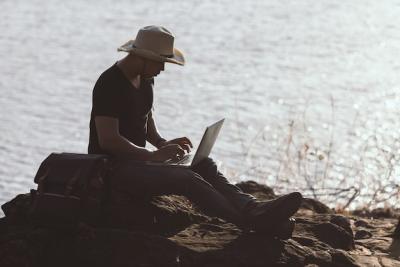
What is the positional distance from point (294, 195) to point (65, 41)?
56.9ft

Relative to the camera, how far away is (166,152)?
18.7 ft

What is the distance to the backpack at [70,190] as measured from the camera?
537 centimetres

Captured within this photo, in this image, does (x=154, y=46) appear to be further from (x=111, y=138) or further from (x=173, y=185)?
(x=173, y=185)

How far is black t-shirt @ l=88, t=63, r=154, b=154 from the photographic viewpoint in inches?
221

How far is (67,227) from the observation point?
5.46 meters

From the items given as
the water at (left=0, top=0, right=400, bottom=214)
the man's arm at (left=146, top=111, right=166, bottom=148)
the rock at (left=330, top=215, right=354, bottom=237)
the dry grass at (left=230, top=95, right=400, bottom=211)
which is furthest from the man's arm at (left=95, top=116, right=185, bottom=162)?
the dry grass at (left=230, top=95, right=400, bottom=211)

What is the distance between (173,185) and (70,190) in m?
0.68

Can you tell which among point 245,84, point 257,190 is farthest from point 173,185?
point 245,84

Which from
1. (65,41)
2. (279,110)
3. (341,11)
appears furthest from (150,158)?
(341,11)

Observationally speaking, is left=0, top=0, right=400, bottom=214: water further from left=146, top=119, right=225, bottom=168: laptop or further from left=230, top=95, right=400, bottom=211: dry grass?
left=146, top=119, right=225, bottom=168: laptop

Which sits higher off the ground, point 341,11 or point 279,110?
point 341,11

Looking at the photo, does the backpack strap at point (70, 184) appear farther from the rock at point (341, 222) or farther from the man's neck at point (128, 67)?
the rock at point (341, 222)

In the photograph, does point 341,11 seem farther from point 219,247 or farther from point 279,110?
point 219,247

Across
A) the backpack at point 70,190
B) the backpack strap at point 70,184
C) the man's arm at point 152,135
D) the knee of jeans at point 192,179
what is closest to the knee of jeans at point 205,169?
the knee of jeans at point 192,179
